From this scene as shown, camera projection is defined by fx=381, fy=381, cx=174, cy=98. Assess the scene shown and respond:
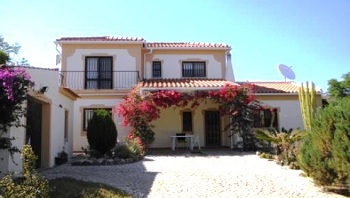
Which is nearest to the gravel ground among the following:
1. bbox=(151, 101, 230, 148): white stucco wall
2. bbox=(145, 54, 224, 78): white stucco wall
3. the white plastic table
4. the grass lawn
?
the grass lawn

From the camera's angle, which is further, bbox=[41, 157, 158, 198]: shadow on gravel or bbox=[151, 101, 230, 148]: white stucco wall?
bbox=[151, 101, 230, 148]: white stucco wall

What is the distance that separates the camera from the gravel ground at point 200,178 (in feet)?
29.1

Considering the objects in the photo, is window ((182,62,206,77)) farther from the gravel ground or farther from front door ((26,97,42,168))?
front door ((26,97,42,168))

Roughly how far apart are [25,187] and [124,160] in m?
7.65

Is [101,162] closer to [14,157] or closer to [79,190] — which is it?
[14,157]

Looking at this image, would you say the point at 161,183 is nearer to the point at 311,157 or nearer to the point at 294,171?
the point at 311,157

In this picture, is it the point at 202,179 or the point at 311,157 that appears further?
the point at 202,179

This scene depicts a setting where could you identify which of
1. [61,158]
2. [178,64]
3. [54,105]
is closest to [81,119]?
[178,64]

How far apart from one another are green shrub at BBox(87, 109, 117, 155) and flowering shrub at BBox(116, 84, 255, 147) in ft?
10.5

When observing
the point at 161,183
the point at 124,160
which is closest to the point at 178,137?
the point at 124,160

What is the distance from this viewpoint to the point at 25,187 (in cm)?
638

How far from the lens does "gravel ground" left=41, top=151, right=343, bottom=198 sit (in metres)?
8.88

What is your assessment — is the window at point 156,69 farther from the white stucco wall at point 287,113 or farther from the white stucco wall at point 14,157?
the white stucco wall at point 14,157

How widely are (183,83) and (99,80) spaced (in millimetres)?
5189
